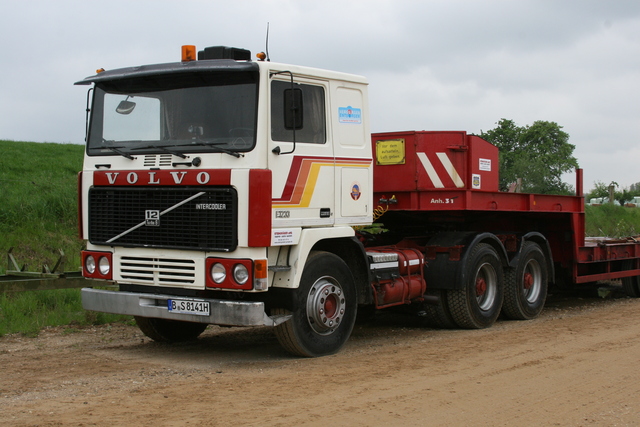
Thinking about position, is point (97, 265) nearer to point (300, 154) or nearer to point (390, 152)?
point (300, 154)

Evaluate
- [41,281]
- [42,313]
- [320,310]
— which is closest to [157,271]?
[320,310]

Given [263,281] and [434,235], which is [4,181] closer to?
[434,235]

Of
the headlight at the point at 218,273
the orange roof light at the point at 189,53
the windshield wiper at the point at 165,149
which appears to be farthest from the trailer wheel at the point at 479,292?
the orange roof light at the point at 189,53

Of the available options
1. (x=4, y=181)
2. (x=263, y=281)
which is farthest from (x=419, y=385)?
(x=4, y=181)

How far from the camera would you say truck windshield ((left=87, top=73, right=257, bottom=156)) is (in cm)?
723

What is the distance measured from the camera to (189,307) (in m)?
7.23

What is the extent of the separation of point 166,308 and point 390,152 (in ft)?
13.8

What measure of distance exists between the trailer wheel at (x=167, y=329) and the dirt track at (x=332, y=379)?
16 centimetres

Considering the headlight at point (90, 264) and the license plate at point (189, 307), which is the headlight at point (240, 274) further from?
the headlight at point (90, 264)

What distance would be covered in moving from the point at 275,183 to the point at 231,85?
106cm

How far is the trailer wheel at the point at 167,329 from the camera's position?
870 cm

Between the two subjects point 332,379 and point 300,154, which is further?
point 300,154

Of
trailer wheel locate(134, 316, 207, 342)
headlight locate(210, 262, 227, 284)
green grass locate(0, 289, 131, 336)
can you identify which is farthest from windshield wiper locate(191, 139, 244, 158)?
green grass locate(0, 289, 131, 336)

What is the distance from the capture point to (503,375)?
6828 millimetres
